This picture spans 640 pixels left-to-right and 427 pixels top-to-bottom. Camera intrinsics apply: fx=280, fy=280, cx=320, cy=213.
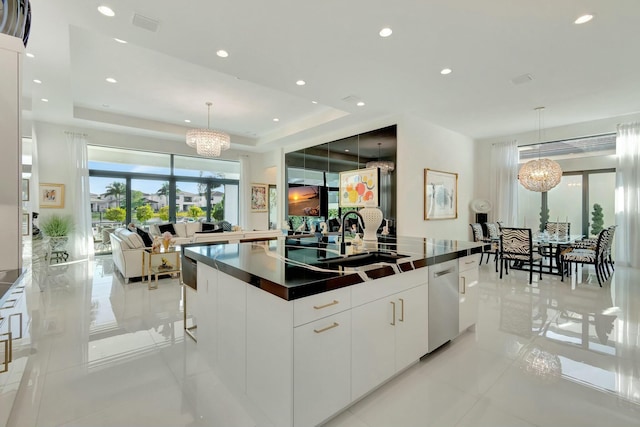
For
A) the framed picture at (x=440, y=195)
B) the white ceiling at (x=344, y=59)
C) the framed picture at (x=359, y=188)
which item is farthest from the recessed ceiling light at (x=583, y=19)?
the framed picture at (x=359, y=188)

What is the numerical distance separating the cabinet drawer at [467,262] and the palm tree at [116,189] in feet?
26.5

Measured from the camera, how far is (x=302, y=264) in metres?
1.75

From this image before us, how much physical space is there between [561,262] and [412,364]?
4491mm

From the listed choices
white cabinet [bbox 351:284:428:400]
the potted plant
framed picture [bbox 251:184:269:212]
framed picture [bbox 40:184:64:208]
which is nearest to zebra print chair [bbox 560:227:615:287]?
white cabinet [bbox 351:284:428:400]

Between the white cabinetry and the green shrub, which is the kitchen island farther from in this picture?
the green shrub

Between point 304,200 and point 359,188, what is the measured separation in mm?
1812

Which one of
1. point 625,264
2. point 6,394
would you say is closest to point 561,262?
point 625,264

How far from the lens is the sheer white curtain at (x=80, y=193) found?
20.7 ft

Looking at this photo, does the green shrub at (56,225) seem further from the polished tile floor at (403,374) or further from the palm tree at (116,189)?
the polished tile floor at (403,374)

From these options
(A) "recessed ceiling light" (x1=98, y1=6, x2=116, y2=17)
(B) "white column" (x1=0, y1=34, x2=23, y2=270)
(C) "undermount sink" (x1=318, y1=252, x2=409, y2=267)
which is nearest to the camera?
(B) "white column" (x1=0, y1=34, x2=23, y2=270)

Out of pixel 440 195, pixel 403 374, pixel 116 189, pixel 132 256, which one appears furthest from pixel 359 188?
pixel 116 189

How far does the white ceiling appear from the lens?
2508 mm

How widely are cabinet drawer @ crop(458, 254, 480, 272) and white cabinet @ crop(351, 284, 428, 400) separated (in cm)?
60

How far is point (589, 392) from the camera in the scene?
6.16 feet
